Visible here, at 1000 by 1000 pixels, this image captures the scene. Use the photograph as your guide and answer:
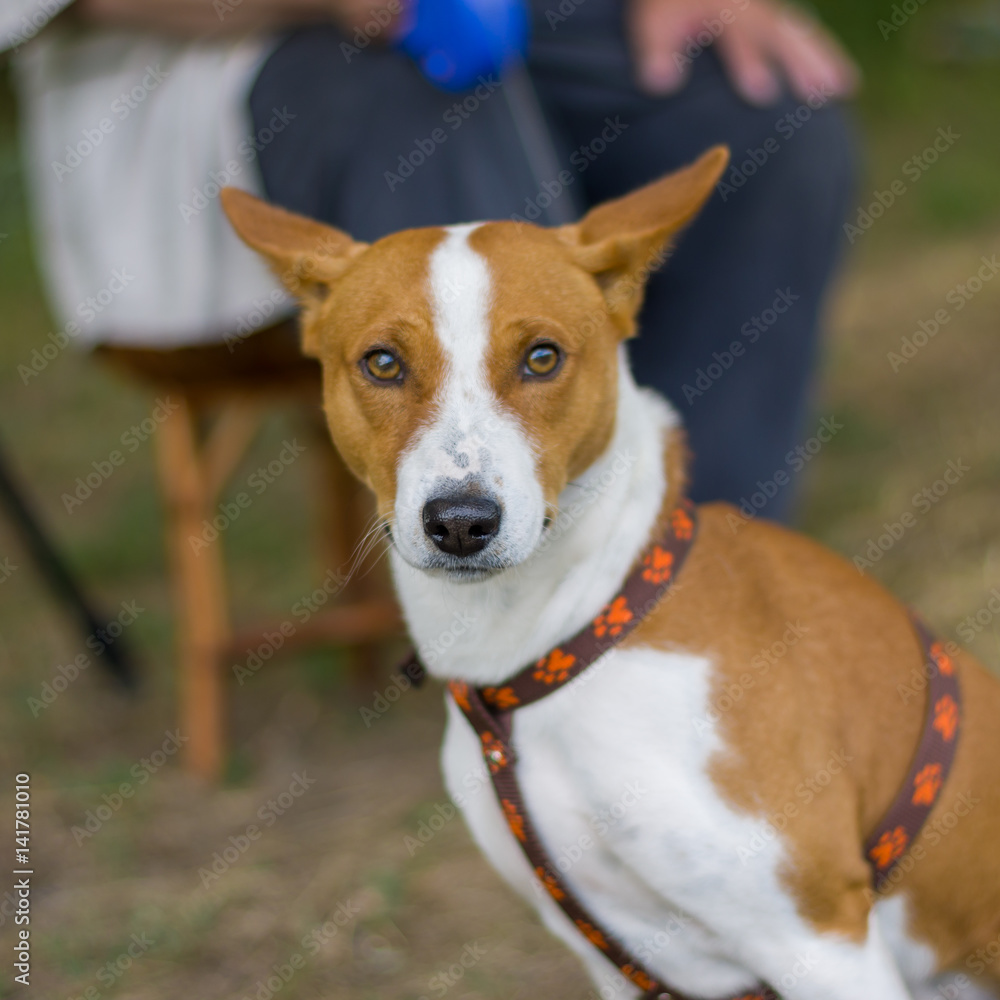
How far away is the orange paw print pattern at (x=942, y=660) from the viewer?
211cm

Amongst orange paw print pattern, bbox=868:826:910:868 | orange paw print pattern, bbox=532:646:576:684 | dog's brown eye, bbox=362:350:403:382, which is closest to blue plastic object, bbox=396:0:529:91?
dog's brown eye, bbox=362:350:403:382

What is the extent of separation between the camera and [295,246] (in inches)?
87.7

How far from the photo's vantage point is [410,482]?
1.83 metres

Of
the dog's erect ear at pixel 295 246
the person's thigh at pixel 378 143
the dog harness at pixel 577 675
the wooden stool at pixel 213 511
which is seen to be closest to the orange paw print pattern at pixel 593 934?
the dog harness at pixel 577 675

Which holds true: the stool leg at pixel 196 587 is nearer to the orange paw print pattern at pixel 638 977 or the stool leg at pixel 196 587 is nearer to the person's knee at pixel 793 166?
the person's knee at pixel 793 166

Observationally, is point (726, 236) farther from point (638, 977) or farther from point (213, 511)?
point (638, 977)

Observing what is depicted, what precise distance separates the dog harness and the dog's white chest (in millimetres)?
22

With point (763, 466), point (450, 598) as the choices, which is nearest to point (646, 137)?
point (763, 466)

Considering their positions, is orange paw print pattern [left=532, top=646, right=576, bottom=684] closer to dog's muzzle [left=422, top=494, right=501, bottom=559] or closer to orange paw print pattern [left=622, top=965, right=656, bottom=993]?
dog's muzzle [left=422, top=494, right=501, bottom=559]

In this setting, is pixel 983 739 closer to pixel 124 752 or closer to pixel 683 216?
pixel 683 216

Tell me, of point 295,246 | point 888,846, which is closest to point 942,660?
point 888,846

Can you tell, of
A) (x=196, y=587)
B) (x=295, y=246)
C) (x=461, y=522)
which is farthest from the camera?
(x=196, y=587)

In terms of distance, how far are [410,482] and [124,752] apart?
242 centimetres

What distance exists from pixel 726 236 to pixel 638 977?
193 cm
